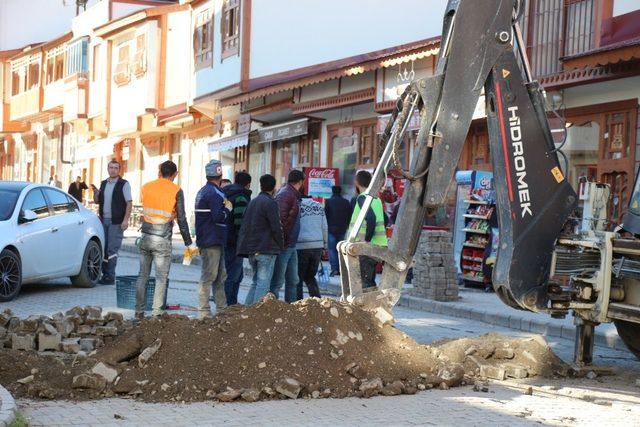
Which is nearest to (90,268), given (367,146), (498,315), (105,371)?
(498,315)

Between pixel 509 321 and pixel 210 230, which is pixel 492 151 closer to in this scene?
pixel 210 230

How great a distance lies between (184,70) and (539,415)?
32.5 meters

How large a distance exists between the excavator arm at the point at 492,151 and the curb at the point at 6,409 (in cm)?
299

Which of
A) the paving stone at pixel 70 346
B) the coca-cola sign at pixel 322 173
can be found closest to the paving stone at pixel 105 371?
the paving stone at pixel 70 346

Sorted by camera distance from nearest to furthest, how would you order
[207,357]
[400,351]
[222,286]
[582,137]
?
[207,357]
[400,351]
[222,286]
[582,137]

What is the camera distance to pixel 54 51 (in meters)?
54.3

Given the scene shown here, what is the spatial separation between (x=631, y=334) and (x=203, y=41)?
87.7 feet

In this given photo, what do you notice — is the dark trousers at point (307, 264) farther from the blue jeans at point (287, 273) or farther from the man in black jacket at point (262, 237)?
the man in black jacket at point (262, 237)

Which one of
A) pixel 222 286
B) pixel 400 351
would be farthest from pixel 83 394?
pixel 222 286

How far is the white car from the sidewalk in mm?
4381

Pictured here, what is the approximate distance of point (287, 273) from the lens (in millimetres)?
13438

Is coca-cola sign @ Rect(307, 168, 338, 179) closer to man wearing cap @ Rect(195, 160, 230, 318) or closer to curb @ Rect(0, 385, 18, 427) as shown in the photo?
man wearing cap @ Rect(195, 160, 230, 318)

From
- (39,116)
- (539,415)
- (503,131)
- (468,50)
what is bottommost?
(539,415)

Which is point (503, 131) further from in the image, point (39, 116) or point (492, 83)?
point (39, 116)
